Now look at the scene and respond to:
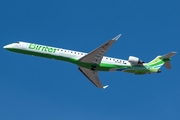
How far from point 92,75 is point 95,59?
5201 millimetres

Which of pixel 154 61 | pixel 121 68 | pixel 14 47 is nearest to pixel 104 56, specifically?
pixel 121 68

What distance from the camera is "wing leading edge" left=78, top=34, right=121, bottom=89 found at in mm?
52281

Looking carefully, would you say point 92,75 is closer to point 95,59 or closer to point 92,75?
point 92,75

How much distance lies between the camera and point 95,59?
178ft

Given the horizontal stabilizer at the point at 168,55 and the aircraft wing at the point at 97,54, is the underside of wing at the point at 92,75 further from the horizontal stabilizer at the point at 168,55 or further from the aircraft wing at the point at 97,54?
the horizontal stabilizer at the point at 168,55

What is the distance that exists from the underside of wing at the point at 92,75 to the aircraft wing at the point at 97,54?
A: 10.3ft

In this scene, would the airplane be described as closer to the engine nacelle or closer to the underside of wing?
the engine nacelle

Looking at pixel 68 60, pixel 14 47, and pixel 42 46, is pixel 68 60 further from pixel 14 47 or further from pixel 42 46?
pixel 14 47

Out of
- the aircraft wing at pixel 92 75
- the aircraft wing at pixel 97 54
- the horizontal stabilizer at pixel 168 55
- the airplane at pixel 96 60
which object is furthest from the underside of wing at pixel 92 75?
the horizontal stabilizer at pixel 168 55

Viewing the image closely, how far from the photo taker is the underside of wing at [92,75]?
2290 inches

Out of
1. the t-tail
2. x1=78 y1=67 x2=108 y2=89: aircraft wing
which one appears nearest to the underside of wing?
x1=78 y1=67 x2=108 y2=89: aircraft wing

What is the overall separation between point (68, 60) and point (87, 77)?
5.43 meters

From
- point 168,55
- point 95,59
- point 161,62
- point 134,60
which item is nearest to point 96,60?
point 95,59

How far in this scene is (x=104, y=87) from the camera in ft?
196
